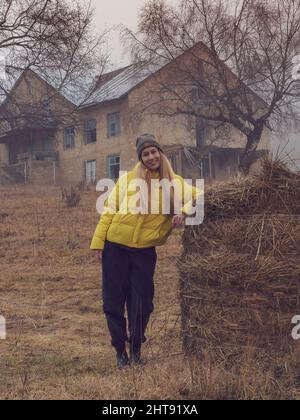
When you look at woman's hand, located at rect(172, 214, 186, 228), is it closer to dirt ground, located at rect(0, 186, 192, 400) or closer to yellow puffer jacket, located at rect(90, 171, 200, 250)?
yellow puffer jacket, located at rect(90, 171, 200, 250)

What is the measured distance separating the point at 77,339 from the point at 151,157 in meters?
1.96

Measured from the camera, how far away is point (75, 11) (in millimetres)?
14938

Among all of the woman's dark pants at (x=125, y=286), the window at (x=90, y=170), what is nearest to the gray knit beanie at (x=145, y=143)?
the woman's dark pants at (x=125, y=286)

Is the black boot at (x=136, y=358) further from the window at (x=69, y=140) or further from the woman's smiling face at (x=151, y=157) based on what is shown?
the window at (x=69, y=140)

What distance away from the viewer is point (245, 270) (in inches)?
157

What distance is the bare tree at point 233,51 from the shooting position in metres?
19.8

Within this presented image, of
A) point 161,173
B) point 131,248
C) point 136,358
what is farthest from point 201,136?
point 136,358

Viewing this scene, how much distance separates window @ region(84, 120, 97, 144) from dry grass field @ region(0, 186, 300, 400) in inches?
818

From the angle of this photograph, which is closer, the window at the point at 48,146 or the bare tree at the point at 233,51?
the bare tree at the point at 233,51

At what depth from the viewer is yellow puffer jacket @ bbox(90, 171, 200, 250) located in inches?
169

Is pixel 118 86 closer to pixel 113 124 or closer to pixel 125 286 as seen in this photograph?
pixel 113 124

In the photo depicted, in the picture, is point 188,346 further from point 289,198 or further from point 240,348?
point 289,198

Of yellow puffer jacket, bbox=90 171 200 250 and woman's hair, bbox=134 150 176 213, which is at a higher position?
woman's hair, bbox=134 150 176 213

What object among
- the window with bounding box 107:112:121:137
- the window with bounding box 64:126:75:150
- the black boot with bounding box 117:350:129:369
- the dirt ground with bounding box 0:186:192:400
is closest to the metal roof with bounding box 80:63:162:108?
the window with bounding box 107:112:121:137
